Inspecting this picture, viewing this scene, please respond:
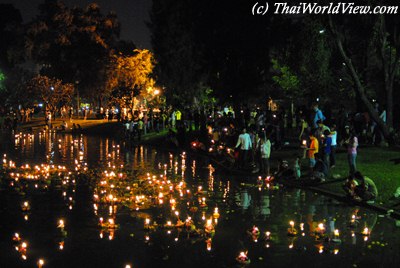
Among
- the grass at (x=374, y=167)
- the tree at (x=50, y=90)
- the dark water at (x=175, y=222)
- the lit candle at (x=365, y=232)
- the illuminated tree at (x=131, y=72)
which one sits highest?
the illuminated tree at (x=131, y=72)

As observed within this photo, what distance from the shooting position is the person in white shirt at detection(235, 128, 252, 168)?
24.8 meters

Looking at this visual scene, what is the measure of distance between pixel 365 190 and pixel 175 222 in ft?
19.2

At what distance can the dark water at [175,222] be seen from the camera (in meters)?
10.1

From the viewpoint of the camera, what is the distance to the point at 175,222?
13.3 metres

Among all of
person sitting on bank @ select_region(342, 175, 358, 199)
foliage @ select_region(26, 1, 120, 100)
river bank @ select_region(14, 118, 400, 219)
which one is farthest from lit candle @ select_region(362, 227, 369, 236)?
foliage @ select_region(26, 1, 120, 100)

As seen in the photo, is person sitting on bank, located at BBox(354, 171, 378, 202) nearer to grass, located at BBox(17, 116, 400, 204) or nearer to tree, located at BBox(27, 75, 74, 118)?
grass, located at BBox(17, 116, 400, 204)

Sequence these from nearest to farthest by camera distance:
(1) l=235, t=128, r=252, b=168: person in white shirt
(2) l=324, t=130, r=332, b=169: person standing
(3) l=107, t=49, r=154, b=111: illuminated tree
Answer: (2) l=324, t=130, r=332, b=169: person standing
(1) l=235, t=128, r=252, b=168: person in white shirt
(3) l=107, t=49, r=154, b=111: illuminated tree

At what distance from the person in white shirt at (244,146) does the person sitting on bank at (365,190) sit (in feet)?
27.7

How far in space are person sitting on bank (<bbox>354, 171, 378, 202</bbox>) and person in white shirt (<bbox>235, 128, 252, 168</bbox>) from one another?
844 cm

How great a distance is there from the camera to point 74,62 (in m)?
83.2

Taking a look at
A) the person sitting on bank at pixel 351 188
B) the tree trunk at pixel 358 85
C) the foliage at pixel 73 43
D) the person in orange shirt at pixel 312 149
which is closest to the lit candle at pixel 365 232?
the person sitting on bank at pixel 351 188

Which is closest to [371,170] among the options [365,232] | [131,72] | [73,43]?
[365,232]

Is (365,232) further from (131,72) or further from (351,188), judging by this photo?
(131,72)

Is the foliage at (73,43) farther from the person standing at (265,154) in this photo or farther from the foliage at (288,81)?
the person standing at (265,154)
